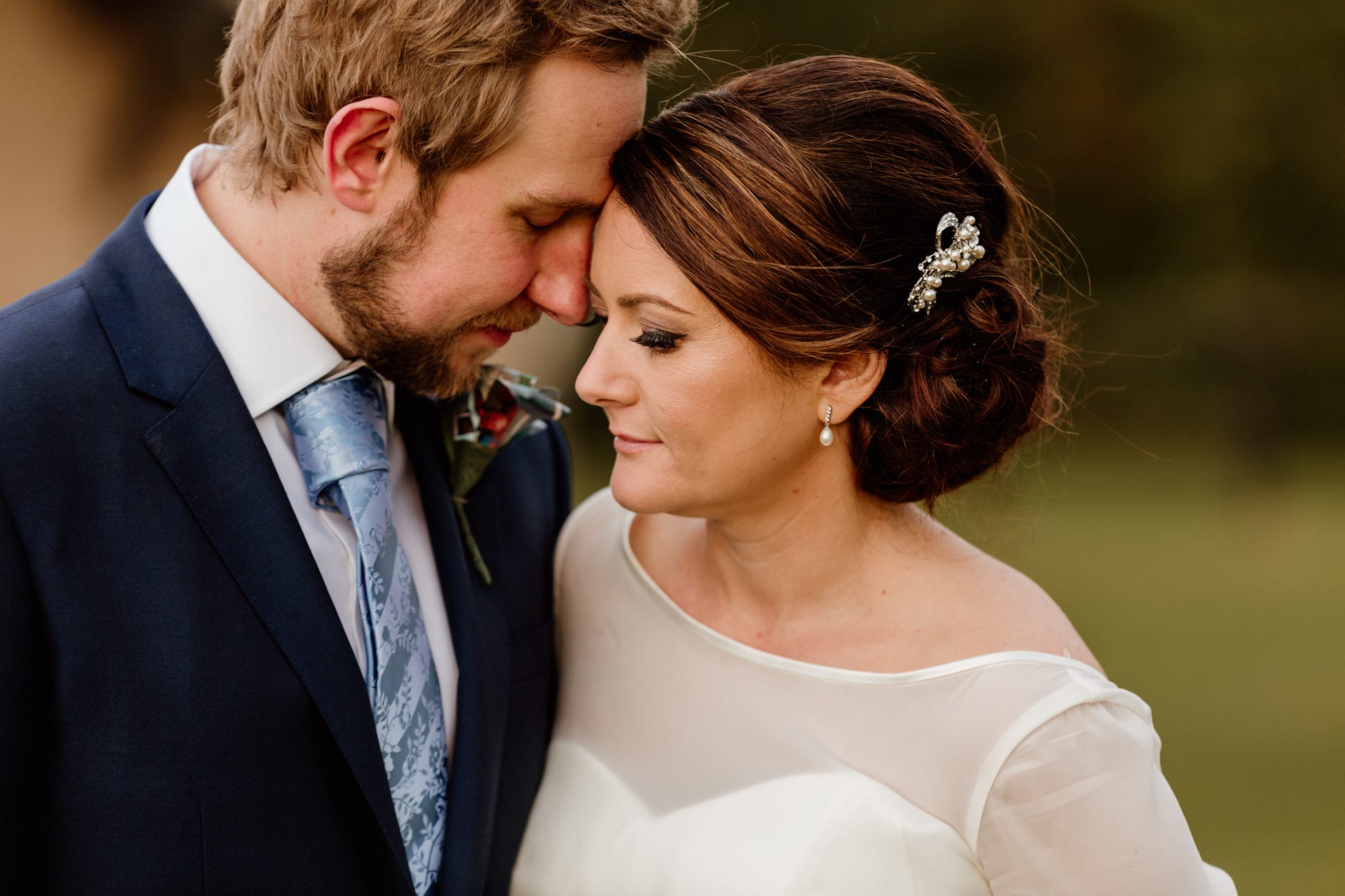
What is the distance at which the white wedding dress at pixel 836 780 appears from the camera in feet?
6.91

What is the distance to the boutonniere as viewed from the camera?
258 cm

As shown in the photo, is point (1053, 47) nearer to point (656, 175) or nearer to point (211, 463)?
point (656, 175)

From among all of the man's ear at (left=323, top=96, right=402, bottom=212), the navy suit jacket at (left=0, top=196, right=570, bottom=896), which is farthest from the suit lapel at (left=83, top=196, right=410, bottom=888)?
the man's ear at (left=323, top=96, right=402, bottom=212)

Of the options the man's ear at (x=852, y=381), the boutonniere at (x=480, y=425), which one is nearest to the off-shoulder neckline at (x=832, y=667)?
the boutonniere at (x=480, y=425)

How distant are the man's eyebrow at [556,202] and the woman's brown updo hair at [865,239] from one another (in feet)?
0.23

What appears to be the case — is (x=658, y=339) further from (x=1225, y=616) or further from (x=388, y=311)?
(x=1225, y=616)

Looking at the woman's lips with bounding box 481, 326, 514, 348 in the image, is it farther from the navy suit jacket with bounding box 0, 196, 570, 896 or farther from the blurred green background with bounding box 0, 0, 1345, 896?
the blurred green background with bounding box 0, 0, 1345, 896

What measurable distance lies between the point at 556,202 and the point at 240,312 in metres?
0.66

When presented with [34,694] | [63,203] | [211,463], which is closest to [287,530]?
[211,463]

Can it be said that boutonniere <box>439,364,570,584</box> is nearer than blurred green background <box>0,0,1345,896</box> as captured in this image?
Yes

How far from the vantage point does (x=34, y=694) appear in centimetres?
183

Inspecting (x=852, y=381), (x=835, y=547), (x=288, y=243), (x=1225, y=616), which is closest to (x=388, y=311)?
(x=288, y=243)

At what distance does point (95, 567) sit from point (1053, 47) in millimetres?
11019

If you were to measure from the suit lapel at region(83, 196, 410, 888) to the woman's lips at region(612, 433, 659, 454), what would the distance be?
2.22ft
